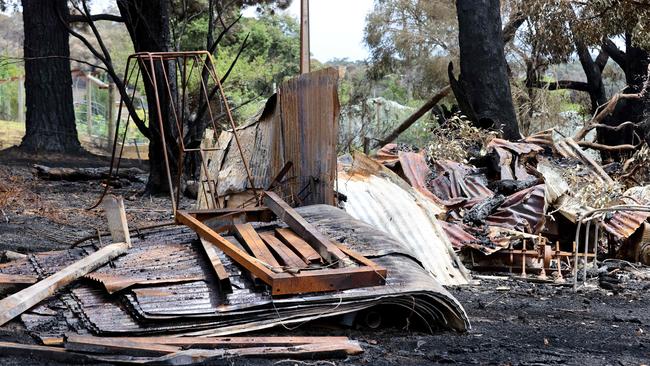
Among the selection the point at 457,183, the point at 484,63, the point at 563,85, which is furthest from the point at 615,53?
the point at 457,183

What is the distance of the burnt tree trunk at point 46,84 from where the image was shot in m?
18.1

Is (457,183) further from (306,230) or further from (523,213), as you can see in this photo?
(306,230)

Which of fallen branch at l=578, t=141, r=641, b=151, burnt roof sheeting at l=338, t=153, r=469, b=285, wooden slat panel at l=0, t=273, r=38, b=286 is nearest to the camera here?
wooden slat panel at l=0, t=273, r=38, b=286

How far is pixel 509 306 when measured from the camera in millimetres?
6059

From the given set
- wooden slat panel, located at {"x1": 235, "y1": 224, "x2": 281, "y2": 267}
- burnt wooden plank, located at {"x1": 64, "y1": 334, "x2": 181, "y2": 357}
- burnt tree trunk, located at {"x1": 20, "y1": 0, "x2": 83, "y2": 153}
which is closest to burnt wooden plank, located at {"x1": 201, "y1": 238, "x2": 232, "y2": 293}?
wooden slat panel, located at {"x1": 235, "y1": 224, "x2": 281, "y2": 267}

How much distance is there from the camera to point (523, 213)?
8.80m

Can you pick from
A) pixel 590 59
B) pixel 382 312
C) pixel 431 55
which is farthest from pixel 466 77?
pixel 431 55

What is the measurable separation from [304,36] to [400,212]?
323 centimetres

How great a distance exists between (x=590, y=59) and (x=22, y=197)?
18701 millimetres

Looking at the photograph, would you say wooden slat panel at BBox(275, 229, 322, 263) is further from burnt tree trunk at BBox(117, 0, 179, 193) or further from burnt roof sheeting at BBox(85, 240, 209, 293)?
burnt tree trunk at BBox(117, 0, 179, 193)

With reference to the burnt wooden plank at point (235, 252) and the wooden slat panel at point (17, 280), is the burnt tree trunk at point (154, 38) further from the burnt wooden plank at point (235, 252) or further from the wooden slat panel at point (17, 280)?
the wooden slat panel at point (17, 280)

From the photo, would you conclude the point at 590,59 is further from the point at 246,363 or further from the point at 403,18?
the point at 246,363

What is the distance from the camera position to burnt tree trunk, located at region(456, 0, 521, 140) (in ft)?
51.8

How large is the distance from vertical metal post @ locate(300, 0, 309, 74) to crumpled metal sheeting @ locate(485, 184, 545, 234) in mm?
2770
